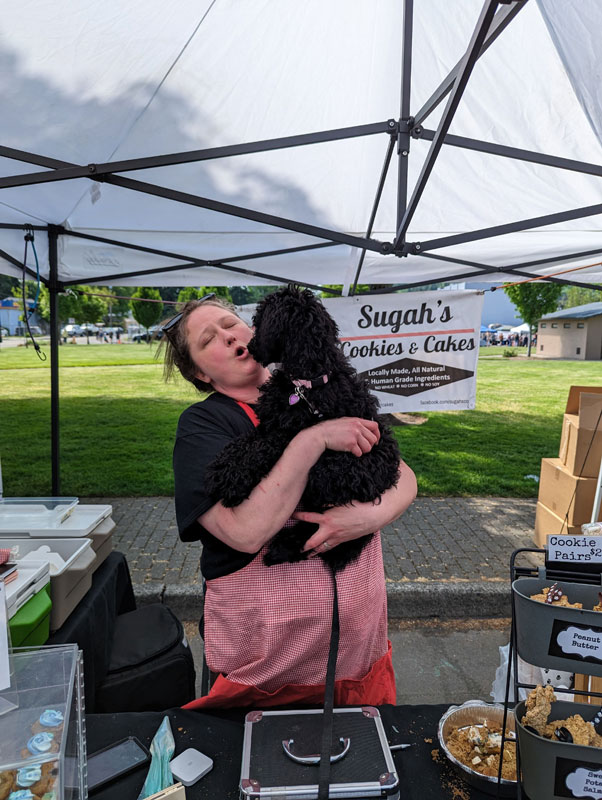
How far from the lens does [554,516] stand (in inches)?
191

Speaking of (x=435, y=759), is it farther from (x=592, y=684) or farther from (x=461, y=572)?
(x=461, y=572)

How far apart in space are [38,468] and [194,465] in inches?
329

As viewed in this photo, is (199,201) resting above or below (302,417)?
above

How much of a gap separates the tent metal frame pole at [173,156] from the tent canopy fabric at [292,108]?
0.18 ft

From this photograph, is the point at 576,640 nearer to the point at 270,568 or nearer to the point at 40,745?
the point at 270,568

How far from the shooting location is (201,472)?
1.51 metres

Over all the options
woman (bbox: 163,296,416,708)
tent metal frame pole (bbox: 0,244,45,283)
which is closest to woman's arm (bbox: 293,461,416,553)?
woman (bbox: 163,296,416,708)

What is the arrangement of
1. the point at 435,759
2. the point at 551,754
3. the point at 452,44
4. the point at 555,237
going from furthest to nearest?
the point at 555,237, the point at 452,44, the point at 435,759, the point at 551,754

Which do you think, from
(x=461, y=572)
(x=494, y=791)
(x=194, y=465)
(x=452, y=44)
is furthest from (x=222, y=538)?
(x=461, y=572)

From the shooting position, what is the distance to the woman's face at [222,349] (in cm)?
172

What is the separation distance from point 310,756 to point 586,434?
13.4 feet

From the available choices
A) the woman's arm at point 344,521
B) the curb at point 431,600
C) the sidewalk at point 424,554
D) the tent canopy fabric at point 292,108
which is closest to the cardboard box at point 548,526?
the sidewalk at point 424,554

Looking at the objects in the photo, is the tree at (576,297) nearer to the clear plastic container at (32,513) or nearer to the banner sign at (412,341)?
the banner sign at (412,341)

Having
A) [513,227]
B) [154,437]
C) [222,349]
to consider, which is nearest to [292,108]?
[513,227]
